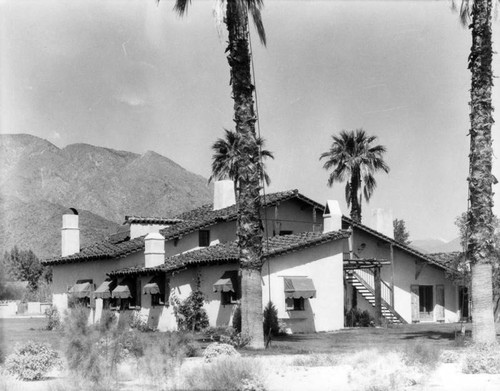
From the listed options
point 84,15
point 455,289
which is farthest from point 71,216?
point 84,15

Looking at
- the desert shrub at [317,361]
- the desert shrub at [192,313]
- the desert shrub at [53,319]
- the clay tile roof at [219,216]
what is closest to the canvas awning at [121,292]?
the desert shrub at [53,319]

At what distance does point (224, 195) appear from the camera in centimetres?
4316

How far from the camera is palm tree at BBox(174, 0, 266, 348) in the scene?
24.6 m

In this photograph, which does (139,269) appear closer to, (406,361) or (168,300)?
(168,300)

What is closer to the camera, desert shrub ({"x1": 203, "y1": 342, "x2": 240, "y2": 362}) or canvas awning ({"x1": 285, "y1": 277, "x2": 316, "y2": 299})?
desert shrub ({"x1": 203, "y1": 342, "x2": 240, "y2": 362})

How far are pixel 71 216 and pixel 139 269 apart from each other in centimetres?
994

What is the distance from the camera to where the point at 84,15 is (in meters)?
21.7

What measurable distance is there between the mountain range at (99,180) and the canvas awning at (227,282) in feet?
344

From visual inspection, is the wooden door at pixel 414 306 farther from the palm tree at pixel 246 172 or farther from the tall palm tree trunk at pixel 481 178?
the palm tree at pixel 246 172

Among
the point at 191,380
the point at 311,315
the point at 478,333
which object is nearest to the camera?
the point at 191,380

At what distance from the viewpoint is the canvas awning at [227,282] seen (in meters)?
33.8

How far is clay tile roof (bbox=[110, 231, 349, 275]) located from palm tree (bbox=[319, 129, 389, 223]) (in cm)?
1450

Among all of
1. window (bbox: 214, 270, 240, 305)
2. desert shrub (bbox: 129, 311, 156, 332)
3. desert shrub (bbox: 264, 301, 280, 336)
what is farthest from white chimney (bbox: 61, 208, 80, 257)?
desert shrub (bbox: 264, 301, 280, 336)

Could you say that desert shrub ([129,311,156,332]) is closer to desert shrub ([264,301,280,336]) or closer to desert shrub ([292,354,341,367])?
desert shrub ([264,301,280,336])
